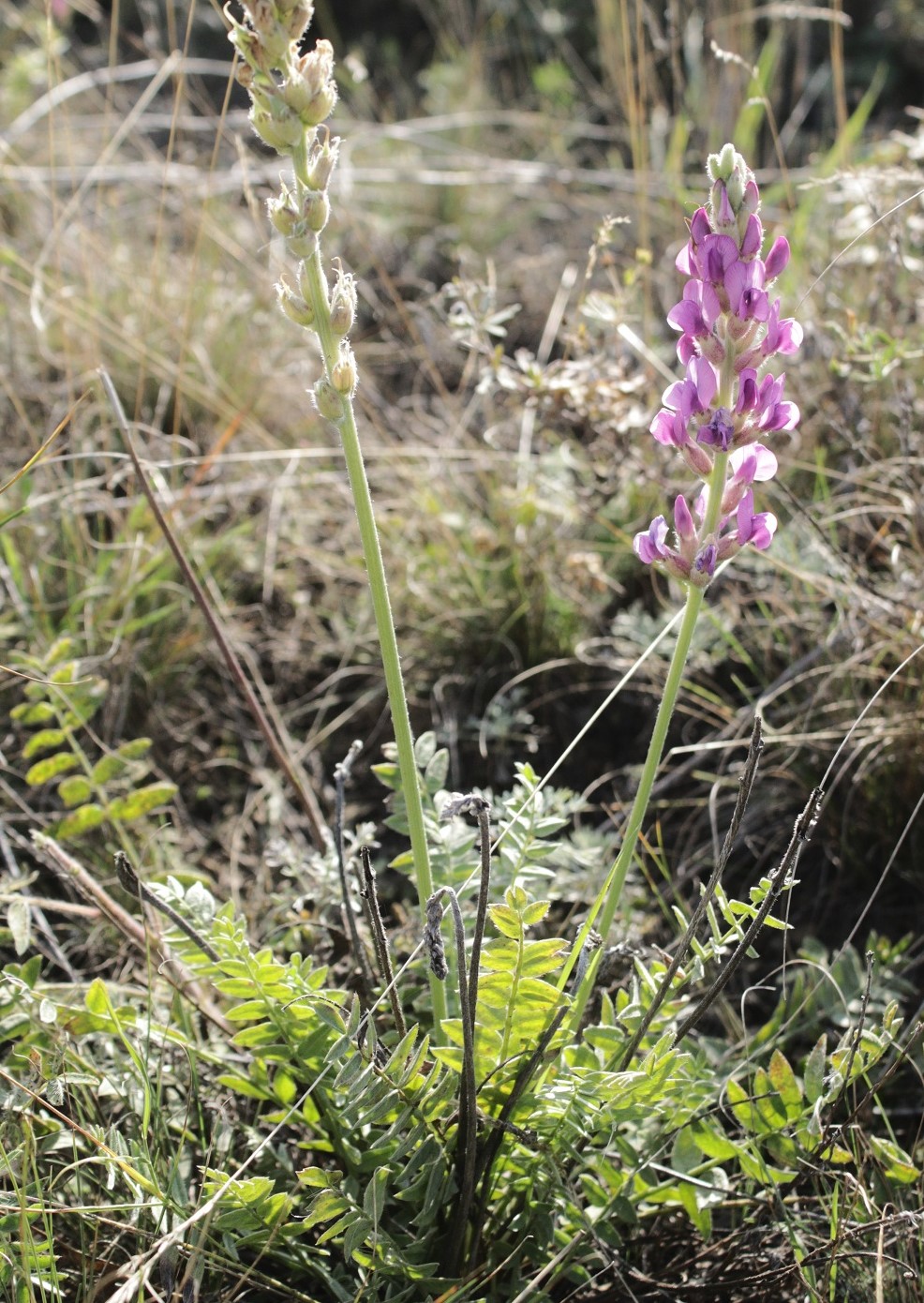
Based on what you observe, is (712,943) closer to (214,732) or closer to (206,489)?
(214,732)

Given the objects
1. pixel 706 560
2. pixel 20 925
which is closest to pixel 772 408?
pixel 706 560

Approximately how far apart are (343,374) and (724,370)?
415 mm

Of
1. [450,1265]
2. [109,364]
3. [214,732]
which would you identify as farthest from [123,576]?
[450,1265]

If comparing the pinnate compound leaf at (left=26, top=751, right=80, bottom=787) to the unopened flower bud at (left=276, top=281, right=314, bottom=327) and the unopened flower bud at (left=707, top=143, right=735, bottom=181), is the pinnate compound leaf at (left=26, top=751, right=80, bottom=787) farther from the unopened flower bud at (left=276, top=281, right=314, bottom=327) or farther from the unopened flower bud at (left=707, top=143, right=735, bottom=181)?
the unopened flower bud at (left=707, top=143, right=735, bottom=181)

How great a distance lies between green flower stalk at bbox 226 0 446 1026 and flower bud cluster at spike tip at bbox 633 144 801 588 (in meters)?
0.34

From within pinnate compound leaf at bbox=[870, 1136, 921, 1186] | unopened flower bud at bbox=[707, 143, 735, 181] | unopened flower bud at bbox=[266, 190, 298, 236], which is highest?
unopened flower bud at bbox=[707, 143, 735, 181]

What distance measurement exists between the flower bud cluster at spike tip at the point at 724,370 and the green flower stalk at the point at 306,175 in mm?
338

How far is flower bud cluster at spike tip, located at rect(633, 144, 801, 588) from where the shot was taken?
3.93 feet

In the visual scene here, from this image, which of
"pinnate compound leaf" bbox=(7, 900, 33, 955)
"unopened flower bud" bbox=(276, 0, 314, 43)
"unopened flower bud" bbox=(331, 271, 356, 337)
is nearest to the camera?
"unopened flower bud" bbox=(276, 0, 314, 43)

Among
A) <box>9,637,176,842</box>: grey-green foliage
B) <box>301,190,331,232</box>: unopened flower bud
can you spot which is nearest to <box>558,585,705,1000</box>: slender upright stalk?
<box>301,190,331,232</box>: unopened flower bud

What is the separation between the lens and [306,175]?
1.14 m

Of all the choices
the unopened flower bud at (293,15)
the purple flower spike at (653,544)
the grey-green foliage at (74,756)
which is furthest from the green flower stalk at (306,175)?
the grey-green foliage at (74,756)

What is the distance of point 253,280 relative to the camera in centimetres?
393

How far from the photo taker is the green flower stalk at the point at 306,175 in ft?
3.55
